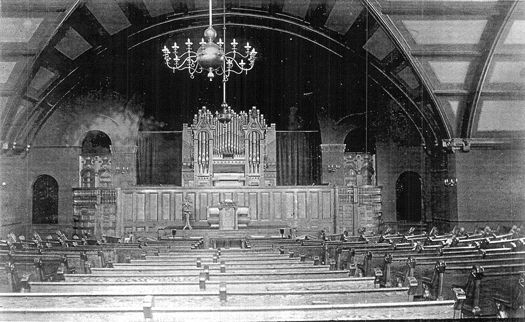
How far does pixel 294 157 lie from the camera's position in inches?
663

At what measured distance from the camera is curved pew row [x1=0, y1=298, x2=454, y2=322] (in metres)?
3.38

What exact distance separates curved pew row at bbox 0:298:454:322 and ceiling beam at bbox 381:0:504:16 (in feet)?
25.4

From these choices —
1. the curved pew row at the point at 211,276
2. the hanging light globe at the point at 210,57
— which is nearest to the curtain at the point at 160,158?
the hanging light globe at the point at 210,57

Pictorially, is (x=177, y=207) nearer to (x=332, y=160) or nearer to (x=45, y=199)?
(x=45, y=199)

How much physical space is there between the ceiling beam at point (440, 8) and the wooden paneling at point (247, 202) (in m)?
5.11

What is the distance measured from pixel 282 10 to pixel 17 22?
20.6 ft

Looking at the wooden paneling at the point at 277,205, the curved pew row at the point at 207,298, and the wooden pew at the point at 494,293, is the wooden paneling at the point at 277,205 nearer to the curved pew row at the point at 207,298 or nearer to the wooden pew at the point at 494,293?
the wooden pew at the point at 494,293

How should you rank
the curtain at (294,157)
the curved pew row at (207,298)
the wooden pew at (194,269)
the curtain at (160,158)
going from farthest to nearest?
1. the curtain at (294,157)
2. the curtain at (160,158)
3. the wooden pew at (194,269)
4. the curved pew row at (207,298)

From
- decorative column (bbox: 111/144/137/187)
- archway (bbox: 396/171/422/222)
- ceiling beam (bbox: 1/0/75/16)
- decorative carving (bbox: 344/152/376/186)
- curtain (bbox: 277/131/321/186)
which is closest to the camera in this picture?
ceiling beam (bbox: 1/0/75/16)

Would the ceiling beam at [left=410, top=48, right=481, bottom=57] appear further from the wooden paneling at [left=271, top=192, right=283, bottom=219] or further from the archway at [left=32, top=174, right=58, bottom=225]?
the archway at [left=32, top=174, right=58, bottom=225]

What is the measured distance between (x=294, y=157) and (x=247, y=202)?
3.46 meters

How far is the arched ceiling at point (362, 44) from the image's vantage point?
33.6ft

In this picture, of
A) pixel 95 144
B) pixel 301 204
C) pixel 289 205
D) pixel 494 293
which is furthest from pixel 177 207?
pixel 494 293

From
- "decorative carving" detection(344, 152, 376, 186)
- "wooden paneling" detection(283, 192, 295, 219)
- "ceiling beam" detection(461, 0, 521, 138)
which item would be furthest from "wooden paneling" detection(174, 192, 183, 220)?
"ceiling beam" detection(461, 0, 521, 138)
